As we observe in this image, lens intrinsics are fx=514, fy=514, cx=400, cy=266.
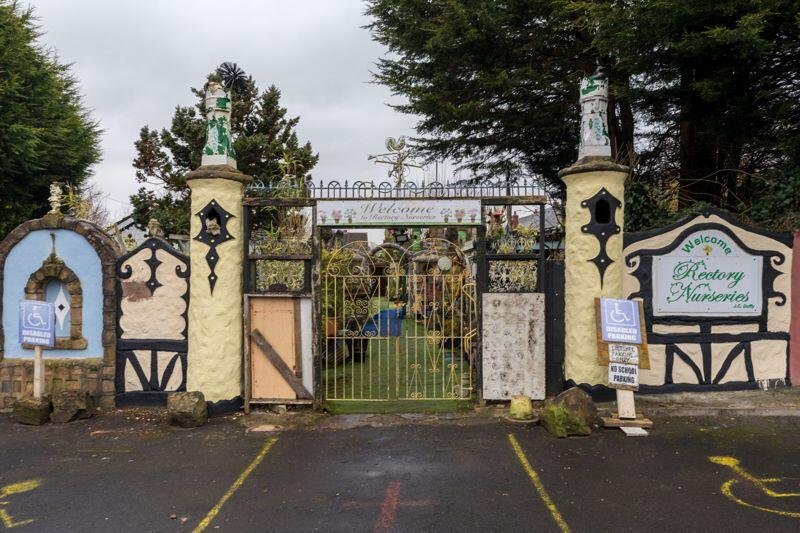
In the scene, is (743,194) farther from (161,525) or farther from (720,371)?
(161,525)

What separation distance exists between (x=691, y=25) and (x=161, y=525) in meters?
9.99

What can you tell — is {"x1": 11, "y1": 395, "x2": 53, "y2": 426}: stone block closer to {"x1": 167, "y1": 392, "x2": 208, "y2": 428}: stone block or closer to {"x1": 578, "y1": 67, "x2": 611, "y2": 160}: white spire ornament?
{"x1": 167, "y1": 392, "x2": 208, "y2": 428}: stone block

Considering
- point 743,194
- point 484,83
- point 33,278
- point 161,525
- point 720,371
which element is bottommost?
point 161,525

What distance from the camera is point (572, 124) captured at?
470 inches

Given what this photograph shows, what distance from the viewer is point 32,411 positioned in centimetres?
695

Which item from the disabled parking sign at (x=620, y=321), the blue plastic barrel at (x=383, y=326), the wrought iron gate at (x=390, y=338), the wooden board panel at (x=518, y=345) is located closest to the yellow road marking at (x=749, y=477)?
the disabled parking sign at (x=620, y=321)

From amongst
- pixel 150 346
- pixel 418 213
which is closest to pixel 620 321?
pixel 418 213

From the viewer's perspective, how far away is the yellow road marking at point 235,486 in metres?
4.31

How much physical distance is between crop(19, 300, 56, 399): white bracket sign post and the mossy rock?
680cm

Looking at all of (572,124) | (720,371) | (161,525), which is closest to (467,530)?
(161,525)

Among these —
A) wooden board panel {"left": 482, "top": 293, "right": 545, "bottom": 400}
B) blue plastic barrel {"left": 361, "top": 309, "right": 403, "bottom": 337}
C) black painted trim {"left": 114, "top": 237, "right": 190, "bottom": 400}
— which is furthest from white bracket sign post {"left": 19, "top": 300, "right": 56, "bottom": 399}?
wooden board panel {"left": 482, "top": 293, "right": 545, "bottom": 400}

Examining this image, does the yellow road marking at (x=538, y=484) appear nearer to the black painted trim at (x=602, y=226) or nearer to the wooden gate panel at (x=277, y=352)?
the black painted trim at (x=602, y=226)

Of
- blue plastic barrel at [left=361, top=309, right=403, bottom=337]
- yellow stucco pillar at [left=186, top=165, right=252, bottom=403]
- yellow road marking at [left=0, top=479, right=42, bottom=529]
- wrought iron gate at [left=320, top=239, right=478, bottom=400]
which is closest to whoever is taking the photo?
yellow road marking at [left=0, top=479, right=42, bottom=529]

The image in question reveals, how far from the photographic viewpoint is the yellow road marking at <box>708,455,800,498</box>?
457 centimetres
